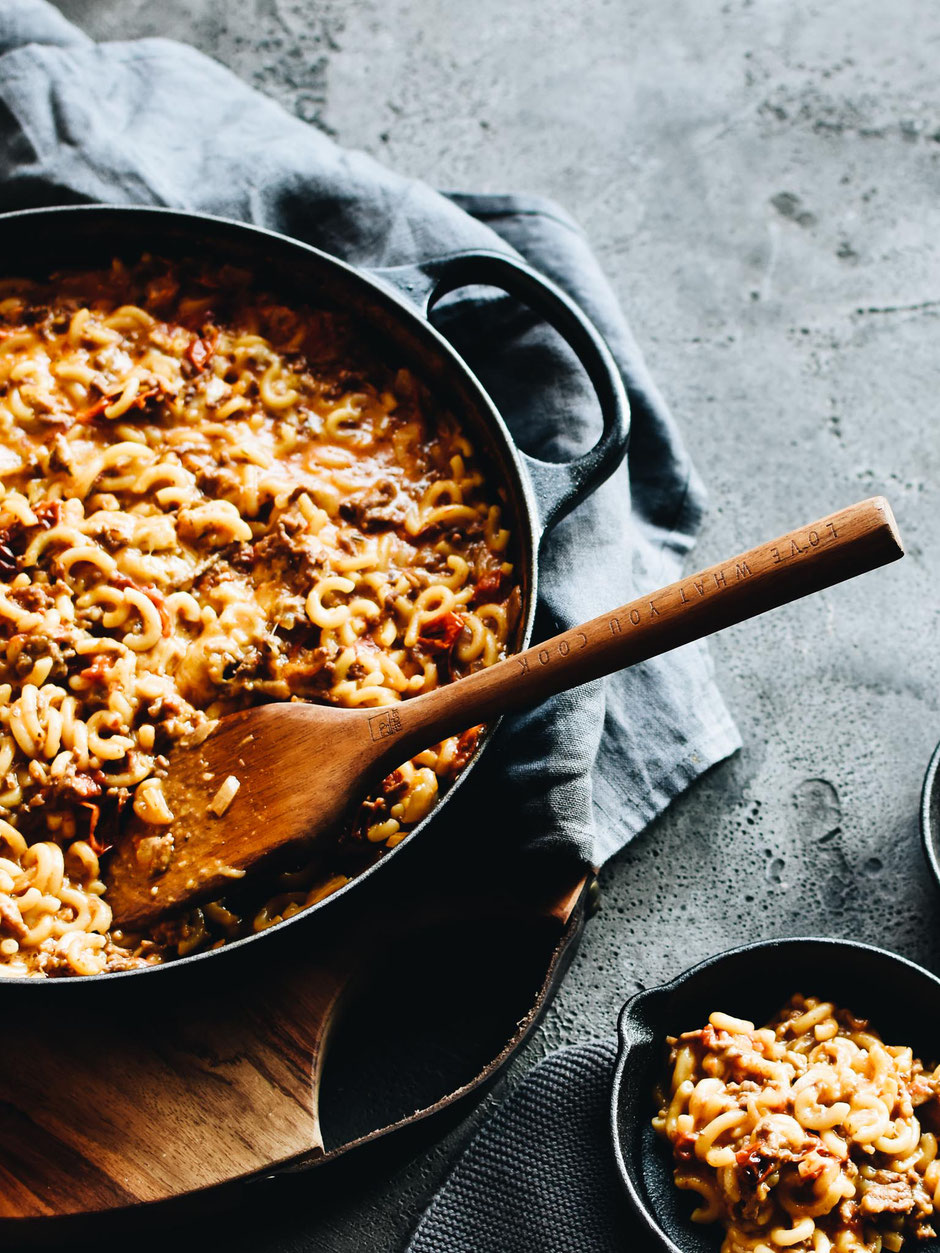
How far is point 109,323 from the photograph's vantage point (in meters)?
4.54

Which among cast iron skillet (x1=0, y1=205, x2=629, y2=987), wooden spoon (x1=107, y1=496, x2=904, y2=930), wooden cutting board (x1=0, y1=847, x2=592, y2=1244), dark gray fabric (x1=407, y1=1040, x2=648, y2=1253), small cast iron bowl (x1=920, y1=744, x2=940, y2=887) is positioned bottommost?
dark gray fabric (x1=407, y1=1040, x2=648, y2=1253)

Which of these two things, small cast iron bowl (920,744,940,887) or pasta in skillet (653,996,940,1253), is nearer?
pasta in skillet (653,996,940,1253)

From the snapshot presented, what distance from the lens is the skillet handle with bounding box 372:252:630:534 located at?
409 centimetres

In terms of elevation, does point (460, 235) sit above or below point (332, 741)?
above

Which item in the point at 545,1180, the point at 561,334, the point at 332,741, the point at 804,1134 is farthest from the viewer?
the point at 561,334

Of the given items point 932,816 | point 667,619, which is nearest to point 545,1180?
point 932,816

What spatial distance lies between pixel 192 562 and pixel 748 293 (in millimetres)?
3095

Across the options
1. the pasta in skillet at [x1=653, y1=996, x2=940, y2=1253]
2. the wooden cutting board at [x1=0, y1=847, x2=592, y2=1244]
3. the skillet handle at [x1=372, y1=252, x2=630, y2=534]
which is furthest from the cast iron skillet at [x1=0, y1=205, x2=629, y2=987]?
the pasta in skillet at [x1=653, y1=996, x2=940, y2=1253]

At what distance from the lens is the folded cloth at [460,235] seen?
4590 millimetres

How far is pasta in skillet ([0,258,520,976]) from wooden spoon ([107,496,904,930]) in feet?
0.27

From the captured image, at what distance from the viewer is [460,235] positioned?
499 cm

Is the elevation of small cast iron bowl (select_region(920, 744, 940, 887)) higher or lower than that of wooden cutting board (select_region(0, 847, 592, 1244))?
lower

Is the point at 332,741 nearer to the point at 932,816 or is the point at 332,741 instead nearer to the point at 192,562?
the point at 192,562

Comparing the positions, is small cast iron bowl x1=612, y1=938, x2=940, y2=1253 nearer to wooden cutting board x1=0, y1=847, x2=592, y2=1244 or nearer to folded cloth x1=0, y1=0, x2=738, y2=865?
wooden cutting board x1=0, y1=847, x2=592, y2=1244
